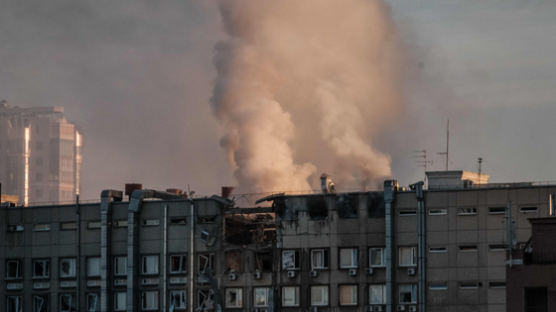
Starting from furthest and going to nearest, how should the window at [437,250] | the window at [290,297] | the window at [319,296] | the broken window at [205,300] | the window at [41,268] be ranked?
the window at [41,268] → the broken window at [205,300] → the window at [290,297] → the window at [319,296] → the window at [437,250]

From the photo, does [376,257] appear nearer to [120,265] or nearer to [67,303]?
[120,265]

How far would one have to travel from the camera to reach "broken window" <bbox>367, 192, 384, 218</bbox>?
5418 inches

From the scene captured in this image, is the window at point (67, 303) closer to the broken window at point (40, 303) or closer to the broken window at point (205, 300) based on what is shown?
the broken window at point (40, 303)

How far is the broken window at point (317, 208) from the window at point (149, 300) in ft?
52.6

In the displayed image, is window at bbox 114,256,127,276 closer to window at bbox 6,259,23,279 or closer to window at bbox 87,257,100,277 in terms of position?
window at bbox 87,257,100,277

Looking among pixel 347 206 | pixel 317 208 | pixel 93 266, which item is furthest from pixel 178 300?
pixel 347 206

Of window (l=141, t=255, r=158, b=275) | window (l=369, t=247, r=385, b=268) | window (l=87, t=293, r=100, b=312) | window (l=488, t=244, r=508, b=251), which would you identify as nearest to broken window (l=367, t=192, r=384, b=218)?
window (l=369, t=247, r=385, b=268)

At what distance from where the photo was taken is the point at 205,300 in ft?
467

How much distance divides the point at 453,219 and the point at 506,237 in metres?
5.38

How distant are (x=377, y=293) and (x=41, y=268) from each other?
3236cm

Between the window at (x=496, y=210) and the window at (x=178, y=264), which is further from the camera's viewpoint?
the window at (x=178, y=264)

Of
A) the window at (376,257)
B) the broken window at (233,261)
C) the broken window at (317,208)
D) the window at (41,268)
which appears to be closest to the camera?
the window at (376,257)

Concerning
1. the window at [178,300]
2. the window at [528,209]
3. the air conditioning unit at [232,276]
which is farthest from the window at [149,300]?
the window at [528,209]

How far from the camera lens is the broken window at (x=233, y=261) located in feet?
467
